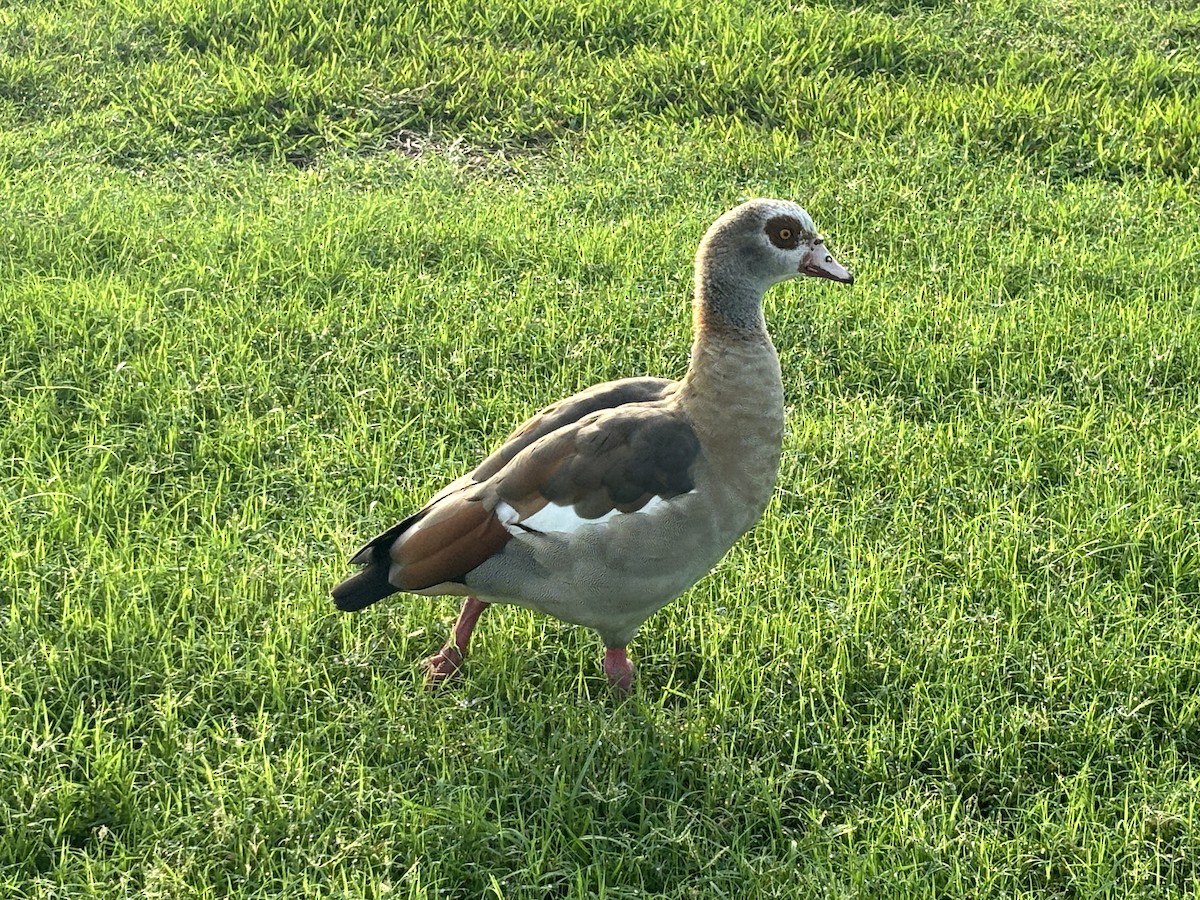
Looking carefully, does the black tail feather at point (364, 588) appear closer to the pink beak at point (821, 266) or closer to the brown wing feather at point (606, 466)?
Answer: the brown wing feather at point (606, 466)

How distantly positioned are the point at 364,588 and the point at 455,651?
37 cm

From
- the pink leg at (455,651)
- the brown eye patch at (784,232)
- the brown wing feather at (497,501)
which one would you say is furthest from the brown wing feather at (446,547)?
the brown eye patch at (784,232)

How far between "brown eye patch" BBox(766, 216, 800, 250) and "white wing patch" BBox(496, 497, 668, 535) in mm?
856

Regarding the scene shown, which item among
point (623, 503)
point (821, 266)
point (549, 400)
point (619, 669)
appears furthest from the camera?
point (549, 400)

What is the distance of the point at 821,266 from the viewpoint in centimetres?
401

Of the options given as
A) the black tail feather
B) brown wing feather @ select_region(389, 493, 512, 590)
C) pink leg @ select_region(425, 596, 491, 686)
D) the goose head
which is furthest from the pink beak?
the black tail feather

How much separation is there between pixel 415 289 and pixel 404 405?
38.0 inches

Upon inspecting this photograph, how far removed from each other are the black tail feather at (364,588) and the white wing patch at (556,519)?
359mm

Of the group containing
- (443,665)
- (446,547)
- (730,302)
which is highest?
(730,302)

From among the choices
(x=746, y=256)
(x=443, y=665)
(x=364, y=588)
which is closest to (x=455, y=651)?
(x=443, y=665)

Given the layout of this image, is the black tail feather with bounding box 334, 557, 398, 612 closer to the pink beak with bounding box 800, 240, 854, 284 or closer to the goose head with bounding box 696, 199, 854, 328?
the goose head with bounding box 696, 199, 854, 328

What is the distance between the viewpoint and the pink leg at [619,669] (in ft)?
12.6

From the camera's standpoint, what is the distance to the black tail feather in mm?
3650

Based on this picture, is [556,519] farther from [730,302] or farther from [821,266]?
[821,266]
